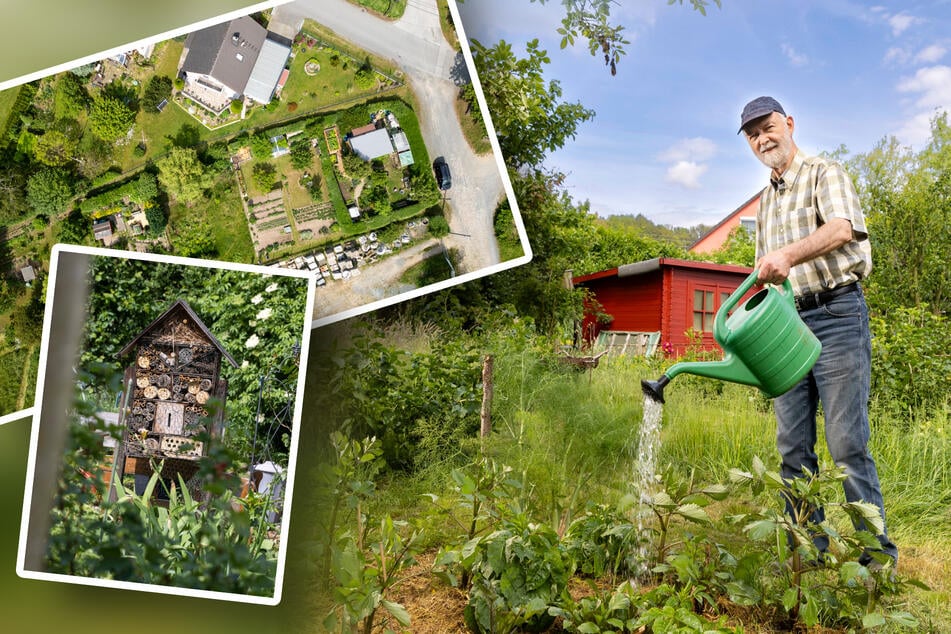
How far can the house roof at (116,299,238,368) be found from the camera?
2.64 ft

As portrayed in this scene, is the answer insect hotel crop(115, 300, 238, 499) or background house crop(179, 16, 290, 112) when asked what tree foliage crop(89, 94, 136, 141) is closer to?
background house crop(179, 16, 290, 112)

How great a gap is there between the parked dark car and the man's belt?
1.15 metres

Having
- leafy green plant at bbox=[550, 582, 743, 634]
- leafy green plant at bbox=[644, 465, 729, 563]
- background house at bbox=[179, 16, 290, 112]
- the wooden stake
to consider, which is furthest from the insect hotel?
the wooden stake

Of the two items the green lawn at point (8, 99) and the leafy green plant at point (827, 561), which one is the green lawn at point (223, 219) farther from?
the leafy green plant at point (827, 561)

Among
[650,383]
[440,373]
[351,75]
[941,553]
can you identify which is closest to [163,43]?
[351,75]

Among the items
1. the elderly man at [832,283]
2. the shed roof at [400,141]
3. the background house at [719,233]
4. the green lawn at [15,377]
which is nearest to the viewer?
the green lawn at [15,377]

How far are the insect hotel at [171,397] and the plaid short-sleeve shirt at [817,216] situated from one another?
1.50 meters

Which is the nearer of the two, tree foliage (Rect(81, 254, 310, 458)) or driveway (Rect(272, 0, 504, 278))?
tree foliage (Rect(81, 254, 310, 458))

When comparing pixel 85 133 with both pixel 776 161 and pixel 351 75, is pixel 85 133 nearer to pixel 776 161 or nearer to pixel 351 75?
pixel 351 75

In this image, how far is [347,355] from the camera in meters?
1.78

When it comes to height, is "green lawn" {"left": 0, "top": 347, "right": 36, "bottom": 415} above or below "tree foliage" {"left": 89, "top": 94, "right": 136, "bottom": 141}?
below

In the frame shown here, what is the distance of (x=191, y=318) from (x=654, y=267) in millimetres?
7910

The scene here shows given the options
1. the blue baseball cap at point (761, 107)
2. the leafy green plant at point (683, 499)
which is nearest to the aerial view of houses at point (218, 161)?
the leafy green plant at point (683, 499)

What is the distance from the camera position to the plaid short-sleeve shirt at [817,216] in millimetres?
1645
